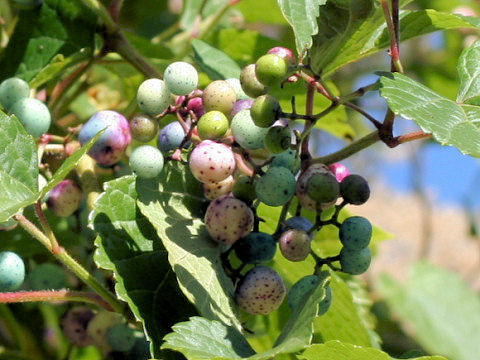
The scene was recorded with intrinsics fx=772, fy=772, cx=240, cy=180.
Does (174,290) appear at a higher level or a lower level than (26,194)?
lower

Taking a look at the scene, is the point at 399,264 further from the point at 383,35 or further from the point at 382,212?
the point at 383,35

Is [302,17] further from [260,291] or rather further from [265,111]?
[260,291]

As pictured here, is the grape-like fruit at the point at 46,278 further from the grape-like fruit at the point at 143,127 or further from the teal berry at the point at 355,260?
the teal berry at the point at 355,260

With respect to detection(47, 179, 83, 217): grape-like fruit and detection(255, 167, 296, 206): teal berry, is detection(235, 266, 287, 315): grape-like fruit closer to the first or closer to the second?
detection(255, 167, 296, 206): teal berry

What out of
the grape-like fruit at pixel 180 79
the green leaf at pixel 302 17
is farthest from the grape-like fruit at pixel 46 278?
the green leaf at pixel 302 17

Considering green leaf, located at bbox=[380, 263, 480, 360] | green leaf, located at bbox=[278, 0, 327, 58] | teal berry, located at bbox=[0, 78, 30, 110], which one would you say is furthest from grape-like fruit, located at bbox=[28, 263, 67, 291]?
green leaf, located at bbox=[380, 263, 480, 360]

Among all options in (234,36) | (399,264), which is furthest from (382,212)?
(234,36)

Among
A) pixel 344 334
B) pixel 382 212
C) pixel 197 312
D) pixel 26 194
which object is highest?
pixel 26 194
